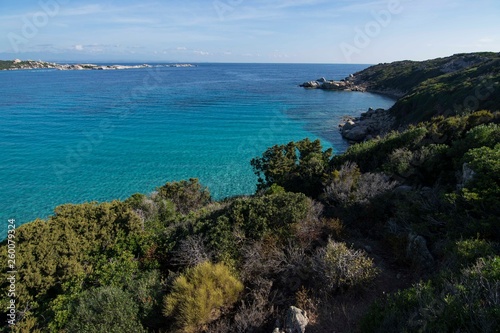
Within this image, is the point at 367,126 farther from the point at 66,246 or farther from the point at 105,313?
the point at 105,313

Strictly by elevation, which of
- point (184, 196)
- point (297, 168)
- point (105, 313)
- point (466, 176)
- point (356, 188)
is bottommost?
point (184, 196)

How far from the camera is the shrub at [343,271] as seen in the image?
8.23 metres

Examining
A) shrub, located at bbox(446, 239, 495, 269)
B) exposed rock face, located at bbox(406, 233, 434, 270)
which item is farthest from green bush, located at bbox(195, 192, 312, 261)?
shrub, located at bbox(446, 239, 495, 269)

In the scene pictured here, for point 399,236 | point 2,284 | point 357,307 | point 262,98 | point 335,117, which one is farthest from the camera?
point 262,98

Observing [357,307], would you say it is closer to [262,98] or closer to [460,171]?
[460,171]

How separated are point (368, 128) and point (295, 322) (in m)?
36.3

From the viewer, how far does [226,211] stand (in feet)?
38.3

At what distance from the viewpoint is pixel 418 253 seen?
9016 mm

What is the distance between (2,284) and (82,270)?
2.18m

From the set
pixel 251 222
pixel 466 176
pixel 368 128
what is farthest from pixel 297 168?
pixel 368 128

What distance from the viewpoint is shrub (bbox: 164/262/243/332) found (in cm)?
766

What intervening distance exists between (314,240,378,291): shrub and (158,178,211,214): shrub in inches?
445

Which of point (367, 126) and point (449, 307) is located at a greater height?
point (449, 307)

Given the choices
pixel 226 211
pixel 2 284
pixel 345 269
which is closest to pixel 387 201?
pixel 345 269
